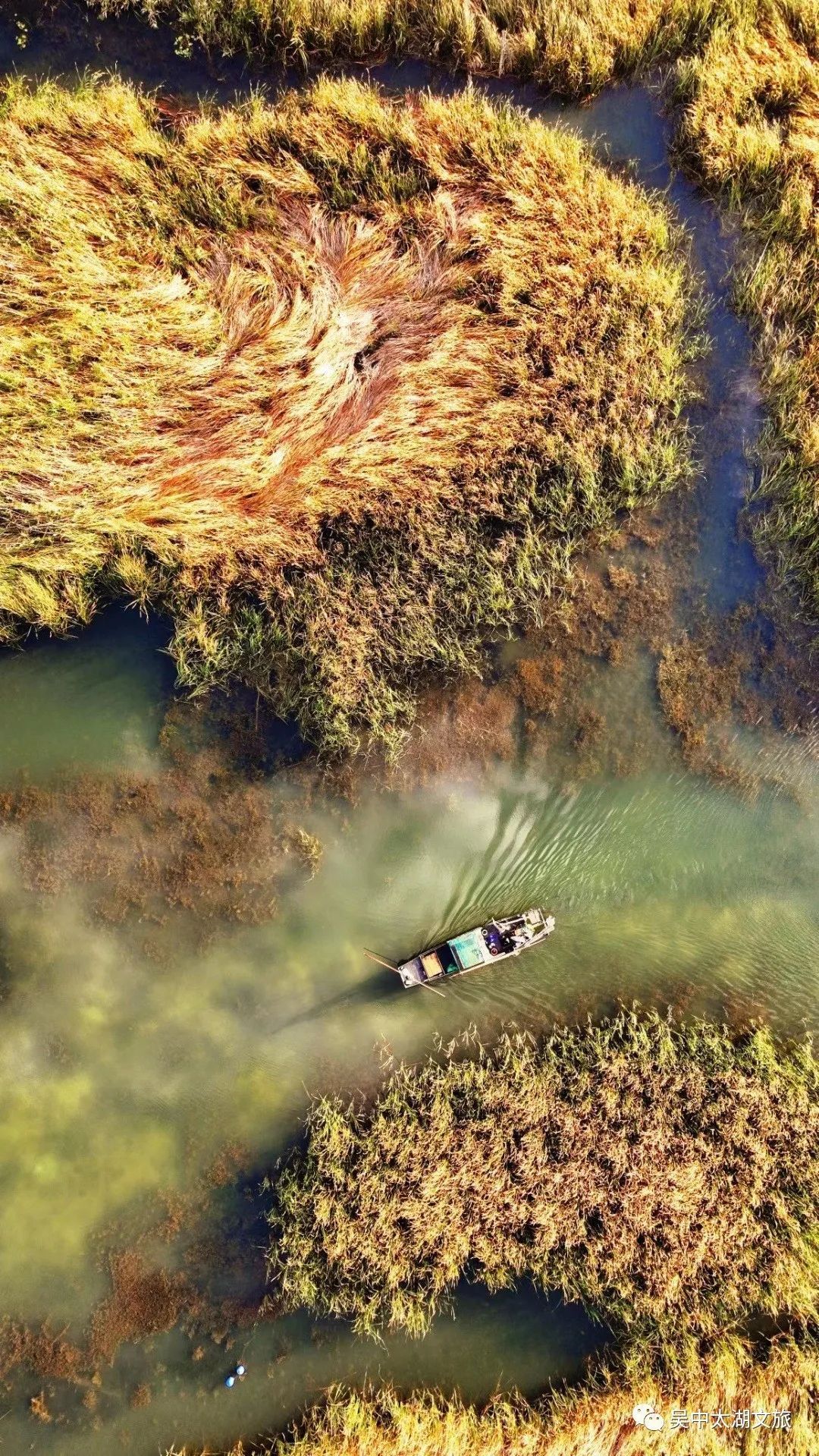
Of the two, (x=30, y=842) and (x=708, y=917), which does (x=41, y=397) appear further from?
(x=708, y=917)

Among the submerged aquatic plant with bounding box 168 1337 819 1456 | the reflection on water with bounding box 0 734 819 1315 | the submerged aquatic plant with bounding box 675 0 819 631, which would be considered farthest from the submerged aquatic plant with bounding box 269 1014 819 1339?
the submerged aquatic plant with bounding box 675 0 819 631

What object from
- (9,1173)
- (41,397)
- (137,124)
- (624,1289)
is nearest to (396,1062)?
(624,1289)

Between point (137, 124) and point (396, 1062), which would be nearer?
point (137, 124)

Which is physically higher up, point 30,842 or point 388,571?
point 388,571

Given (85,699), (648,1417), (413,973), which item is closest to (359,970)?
(413,973)

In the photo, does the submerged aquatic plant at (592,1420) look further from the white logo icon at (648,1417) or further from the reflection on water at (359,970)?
the reflection on water at (359,970)

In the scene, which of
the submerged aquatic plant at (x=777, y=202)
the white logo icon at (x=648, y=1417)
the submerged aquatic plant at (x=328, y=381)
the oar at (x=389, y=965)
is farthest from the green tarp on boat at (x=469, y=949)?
the submerged aquatic plant at (x=777, y=202)
